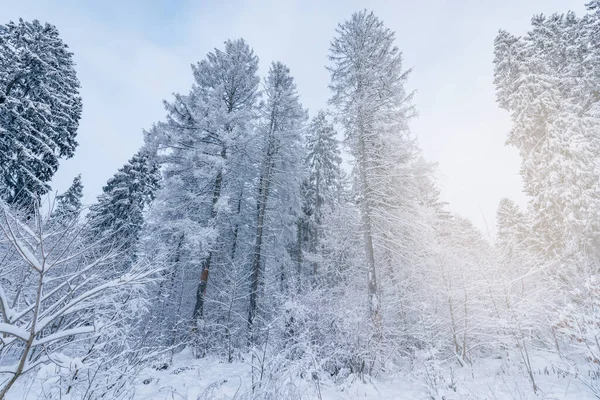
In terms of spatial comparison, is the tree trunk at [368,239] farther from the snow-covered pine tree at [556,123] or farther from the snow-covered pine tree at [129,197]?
the snow-covered pine tree at [129,197]

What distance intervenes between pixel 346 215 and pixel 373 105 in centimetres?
485

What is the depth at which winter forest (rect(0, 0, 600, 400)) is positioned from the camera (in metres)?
7.68

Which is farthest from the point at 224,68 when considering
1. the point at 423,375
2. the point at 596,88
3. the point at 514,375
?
the point at 596,88

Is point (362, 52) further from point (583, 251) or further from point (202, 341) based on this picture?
point (202, 341)

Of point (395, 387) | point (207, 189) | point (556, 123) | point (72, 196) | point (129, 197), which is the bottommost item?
point (395, 387)

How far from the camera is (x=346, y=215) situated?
12.3 meters

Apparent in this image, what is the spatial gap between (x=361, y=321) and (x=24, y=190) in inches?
616

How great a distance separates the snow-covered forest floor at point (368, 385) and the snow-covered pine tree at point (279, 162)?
8.17 m

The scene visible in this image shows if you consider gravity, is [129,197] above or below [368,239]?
above

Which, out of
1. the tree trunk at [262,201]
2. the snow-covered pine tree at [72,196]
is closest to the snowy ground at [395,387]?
the tree trunk at [262,201]

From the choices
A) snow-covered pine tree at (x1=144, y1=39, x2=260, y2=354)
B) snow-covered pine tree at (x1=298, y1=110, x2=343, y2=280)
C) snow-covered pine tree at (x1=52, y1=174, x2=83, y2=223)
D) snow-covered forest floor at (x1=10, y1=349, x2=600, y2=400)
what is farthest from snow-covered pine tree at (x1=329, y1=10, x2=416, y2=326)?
snow-covered pine tree at (x1=52, y1=174, x2=83, y2=223)

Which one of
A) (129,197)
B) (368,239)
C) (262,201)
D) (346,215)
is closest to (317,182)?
(262,201)

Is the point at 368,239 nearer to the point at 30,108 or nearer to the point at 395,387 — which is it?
the point at 395,387

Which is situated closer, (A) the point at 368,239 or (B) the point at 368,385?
(B) the point at 368,385
